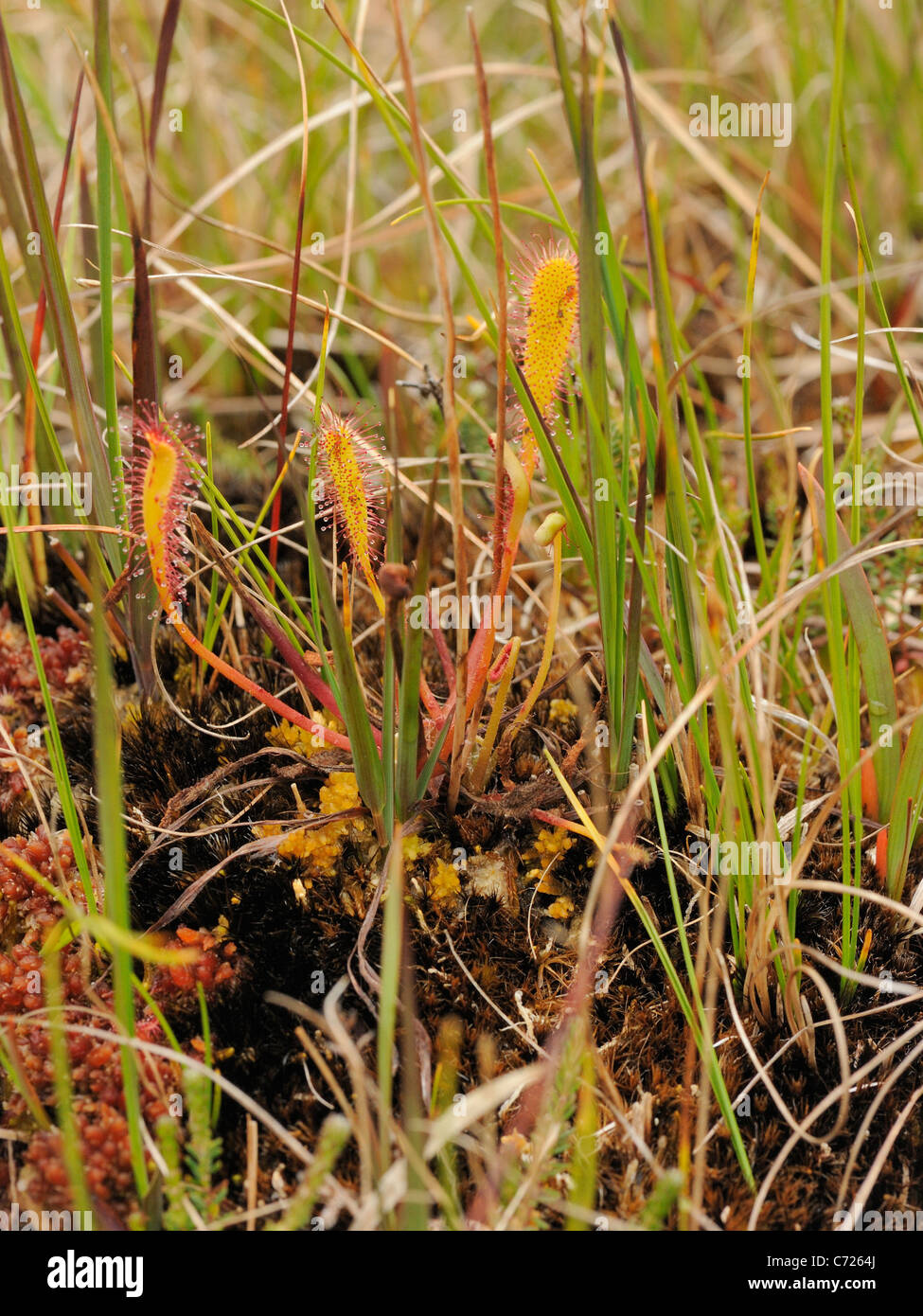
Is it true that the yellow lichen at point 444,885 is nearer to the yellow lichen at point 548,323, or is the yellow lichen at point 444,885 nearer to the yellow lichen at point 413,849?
the yellow lichen at point 413,849

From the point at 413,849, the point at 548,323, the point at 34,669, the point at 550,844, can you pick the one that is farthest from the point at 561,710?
the point at 34,669

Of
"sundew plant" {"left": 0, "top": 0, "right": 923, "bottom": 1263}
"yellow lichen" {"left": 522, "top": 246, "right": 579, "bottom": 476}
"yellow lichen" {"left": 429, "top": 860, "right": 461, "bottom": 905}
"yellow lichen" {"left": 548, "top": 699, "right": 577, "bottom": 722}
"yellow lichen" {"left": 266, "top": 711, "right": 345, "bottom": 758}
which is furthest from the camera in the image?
"yellow lichen" {"left": 548, "top": 699, "right": 577, "bottom": 722}

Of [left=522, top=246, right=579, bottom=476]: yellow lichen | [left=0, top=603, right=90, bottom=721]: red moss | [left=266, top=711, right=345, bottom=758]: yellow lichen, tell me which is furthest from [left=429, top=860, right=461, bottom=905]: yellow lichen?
[left=0, top=603, right=90, bottom=721]: red moss

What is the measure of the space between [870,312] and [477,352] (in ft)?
3.76

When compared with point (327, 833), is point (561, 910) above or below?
below

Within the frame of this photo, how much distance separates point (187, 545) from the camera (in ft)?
4.59

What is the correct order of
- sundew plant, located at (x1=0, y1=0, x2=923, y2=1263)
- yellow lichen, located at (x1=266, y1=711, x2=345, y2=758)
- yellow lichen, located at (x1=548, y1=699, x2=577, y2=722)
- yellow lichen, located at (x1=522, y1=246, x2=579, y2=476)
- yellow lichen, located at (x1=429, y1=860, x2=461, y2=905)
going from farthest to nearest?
yellow lichen, located at (x1=548, y1=699, x2=577, y2=722), yellow lichen, located at (x1=266, y1=711, x2=345, y2=758), yellow lichen, located at (x1=429, y1=860, x2=461, y2=905), yellow lichen, located at (x1=522, y1=246, x2=579, y2=476), sundew plant, located at (x1=0, y1=0, x2=923, y2=1263)

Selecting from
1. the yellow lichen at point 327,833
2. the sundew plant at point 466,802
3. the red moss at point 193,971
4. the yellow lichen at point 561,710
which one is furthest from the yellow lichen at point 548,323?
the red moss at point 193,971

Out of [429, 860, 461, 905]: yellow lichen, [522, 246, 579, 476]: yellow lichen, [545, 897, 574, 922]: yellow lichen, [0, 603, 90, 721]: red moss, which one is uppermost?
[522, 246, 579, 476]: yellow lichen

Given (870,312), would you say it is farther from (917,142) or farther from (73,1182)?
(73,1182)

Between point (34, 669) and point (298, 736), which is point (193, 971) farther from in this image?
point (34, 669)

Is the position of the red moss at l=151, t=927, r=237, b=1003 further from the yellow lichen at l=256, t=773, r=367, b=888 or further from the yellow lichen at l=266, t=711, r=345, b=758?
the yellow lichen at l=266, t=711, r=345, b=758

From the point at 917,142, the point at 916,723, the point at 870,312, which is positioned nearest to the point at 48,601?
the point at 916,723

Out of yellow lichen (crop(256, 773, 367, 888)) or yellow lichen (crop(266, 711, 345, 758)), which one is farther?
yellow lichen (crop(266, 711, 345, 758))
